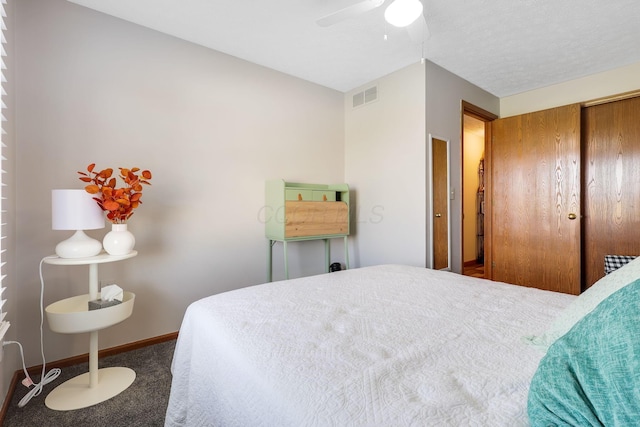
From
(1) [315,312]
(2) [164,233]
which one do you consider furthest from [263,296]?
(2) [164,233]

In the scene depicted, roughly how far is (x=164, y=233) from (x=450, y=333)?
2114mm

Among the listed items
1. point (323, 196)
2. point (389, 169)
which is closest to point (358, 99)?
point (389, 169)

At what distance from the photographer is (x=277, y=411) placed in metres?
0.65

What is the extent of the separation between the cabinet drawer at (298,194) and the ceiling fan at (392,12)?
4.47 feet

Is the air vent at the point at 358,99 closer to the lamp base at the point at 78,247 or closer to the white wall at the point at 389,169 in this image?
the white wall at the point at 389,169

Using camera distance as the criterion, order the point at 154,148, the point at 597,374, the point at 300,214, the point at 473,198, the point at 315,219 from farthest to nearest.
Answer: the point at 473,198 < the point at 315,219 < the point at 300,214 < the point at 154,148 < the point at 597,374

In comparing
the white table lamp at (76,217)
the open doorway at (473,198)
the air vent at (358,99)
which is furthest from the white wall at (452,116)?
the white table lamp at (76,217)

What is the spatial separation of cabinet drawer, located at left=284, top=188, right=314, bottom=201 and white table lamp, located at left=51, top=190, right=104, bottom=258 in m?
1.40

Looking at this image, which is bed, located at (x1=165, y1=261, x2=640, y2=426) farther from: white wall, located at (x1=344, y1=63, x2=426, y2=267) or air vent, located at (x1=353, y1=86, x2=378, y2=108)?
air vent, located at (x1=353, y1=86, x2=378, y2=108)

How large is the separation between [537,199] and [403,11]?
2414 millimetres

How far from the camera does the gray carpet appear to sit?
4.65 feet

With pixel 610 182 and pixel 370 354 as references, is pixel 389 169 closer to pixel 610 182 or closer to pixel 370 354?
pixel 610 182

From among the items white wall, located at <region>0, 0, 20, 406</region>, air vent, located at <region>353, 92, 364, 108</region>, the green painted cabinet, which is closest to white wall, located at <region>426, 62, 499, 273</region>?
air vent, located at <region>353, 92, 364, 108</region>

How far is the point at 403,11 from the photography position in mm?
1713
